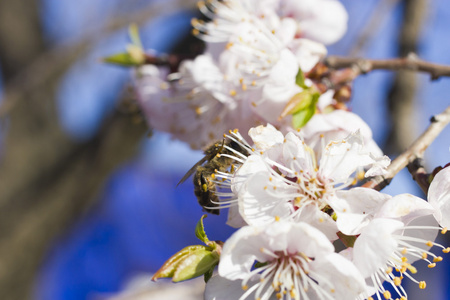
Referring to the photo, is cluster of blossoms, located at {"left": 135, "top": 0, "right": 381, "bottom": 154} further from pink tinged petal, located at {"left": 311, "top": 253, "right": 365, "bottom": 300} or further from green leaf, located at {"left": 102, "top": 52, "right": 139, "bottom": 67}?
pink tinged petal, located at {"left": 311, "top": 253, "right": 365, "bottom": 300}

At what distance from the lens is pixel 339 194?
653 millimetres

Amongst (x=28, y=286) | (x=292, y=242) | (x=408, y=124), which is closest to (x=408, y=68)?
(x=292, y=242)

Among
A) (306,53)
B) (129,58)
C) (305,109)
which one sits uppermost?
(129,58)

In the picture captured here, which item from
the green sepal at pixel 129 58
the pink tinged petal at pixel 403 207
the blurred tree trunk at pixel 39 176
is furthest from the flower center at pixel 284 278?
the blurred tree trunk at pixel 39 176

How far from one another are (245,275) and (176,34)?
1.59 metres

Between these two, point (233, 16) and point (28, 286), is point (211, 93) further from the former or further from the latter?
point (28, 286)

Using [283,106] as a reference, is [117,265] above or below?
below

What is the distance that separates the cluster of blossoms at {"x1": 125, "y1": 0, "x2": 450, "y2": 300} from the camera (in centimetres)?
57

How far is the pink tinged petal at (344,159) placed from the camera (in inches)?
26.4

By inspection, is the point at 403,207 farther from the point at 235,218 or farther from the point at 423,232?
the point at 235,218

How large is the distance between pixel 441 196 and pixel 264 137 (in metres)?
0.24

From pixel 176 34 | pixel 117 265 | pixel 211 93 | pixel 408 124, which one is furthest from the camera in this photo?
pixel 117 265

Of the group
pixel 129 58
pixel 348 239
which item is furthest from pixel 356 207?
pixel 129 58

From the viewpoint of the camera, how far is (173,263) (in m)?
0.60
